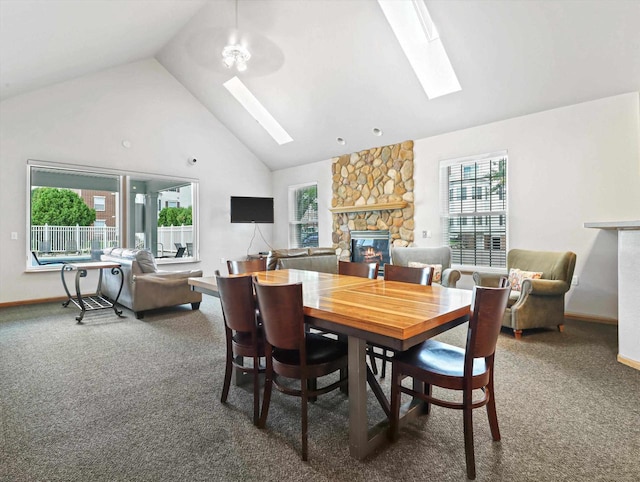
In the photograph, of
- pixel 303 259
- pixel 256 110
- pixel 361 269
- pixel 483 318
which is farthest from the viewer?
pixel 256 110

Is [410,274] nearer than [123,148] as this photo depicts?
Yes

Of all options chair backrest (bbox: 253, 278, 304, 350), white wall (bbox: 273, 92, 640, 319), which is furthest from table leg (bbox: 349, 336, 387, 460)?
white wall (bbox: 273, 92, 640, 319)

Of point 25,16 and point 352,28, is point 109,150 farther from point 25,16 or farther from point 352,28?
point 352,28

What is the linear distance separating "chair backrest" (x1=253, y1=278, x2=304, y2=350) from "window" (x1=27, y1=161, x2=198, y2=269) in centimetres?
565

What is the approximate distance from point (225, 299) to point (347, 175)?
17.1 feet

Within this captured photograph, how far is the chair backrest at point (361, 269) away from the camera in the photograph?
2.87 meters

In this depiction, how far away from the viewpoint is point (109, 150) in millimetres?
6172

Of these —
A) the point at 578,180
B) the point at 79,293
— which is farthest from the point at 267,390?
the point at 578,180

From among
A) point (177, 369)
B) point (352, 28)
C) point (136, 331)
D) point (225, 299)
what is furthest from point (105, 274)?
point (352, 28)

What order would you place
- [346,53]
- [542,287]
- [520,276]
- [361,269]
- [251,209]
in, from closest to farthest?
[361,269]
[542,287]
[520,276]
[346,53]
[251,209]

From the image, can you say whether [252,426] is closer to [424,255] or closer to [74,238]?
[424,255]

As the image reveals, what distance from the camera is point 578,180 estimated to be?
427cm

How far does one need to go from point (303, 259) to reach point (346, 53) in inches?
116

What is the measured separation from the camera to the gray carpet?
165 centimetres
